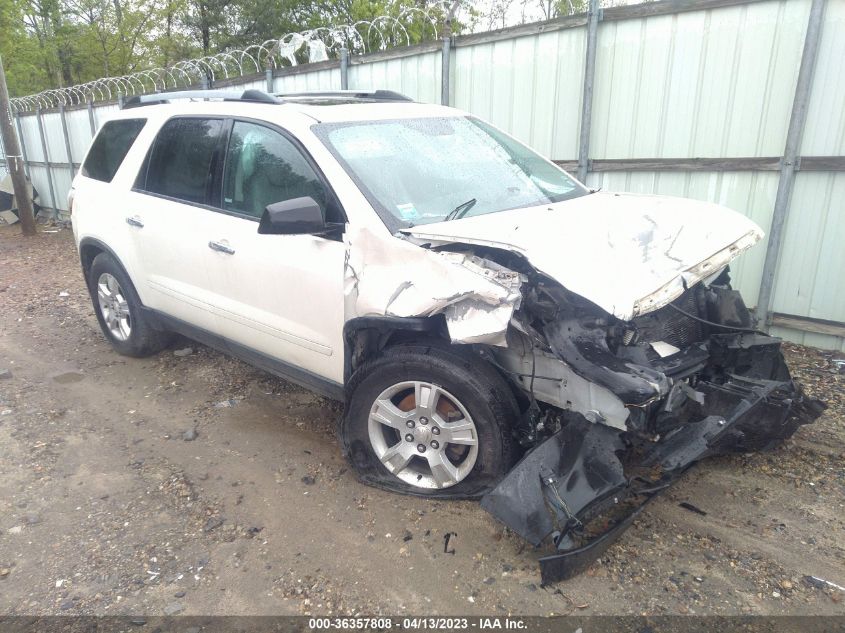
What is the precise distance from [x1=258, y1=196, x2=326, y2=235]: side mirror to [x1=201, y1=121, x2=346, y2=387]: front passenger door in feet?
0.55

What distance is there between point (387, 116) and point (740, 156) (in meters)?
2.99

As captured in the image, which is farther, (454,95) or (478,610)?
(454,95)

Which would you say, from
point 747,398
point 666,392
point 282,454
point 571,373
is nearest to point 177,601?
point 282,454

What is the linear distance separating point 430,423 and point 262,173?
1.76m

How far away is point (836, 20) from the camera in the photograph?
4.28 meters

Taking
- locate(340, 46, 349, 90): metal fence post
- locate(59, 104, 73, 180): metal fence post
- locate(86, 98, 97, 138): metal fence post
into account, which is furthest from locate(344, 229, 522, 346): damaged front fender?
locate(59, 104, 73, 180): metal fence post

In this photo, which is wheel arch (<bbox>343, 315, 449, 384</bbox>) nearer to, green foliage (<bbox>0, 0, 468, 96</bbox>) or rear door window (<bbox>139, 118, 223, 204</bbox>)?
rear door window (<bbox>139, 118, 223, 204</bbox>)

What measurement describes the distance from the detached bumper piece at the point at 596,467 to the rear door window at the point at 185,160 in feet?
8.56

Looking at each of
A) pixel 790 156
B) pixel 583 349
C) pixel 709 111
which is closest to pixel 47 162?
pixel 709 111

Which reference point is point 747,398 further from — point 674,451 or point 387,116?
point 387,116

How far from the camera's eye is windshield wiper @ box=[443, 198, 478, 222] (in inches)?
121

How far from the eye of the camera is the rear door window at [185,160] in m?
3.84

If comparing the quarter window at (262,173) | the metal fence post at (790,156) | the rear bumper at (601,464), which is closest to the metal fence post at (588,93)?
the metal fence post at (790,156)

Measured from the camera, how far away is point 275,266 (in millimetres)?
3346
